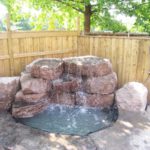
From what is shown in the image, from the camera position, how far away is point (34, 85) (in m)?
4.29

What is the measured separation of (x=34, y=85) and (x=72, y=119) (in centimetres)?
110

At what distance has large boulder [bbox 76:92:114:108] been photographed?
4.54 m

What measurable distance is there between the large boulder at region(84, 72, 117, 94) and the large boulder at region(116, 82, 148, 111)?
0.28 metres

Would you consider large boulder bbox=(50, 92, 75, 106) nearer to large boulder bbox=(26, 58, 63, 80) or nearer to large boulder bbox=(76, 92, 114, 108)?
large boulder bbox=(76, 92, 114, 108)

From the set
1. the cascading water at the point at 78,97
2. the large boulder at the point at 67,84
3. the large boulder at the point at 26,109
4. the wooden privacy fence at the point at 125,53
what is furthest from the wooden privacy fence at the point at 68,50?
the large boulder at the point at 67,84

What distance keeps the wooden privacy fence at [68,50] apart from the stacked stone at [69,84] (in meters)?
0.58

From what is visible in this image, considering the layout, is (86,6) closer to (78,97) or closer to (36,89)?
(78,97)

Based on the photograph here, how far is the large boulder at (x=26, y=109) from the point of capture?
402cm

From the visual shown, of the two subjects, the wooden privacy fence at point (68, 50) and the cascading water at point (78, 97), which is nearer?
the cascading water at point (78, 97)

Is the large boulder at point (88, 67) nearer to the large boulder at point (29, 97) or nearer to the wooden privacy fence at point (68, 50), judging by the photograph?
the wooden privacy fence at point (68, 50)

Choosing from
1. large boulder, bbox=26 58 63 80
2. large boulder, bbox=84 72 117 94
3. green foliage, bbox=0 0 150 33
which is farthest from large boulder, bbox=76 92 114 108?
green foliage, bbox=0 0 150 33

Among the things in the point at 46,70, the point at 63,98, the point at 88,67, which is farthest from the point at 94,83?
the point at 46,70

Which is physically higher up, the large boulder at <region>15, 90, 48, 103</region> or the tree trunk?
the tree trunk

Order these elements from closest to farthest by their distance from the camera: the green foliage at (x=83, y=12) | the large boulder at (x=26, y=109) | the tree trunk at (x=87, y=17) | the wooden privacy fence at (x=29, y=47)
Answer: the large boulder at (x=26, y=109)
the wooden privacy fence at (x=29, y=47)
the green foliage at (x=83, y=12)
the tree trunk at (x=87, y=17)
